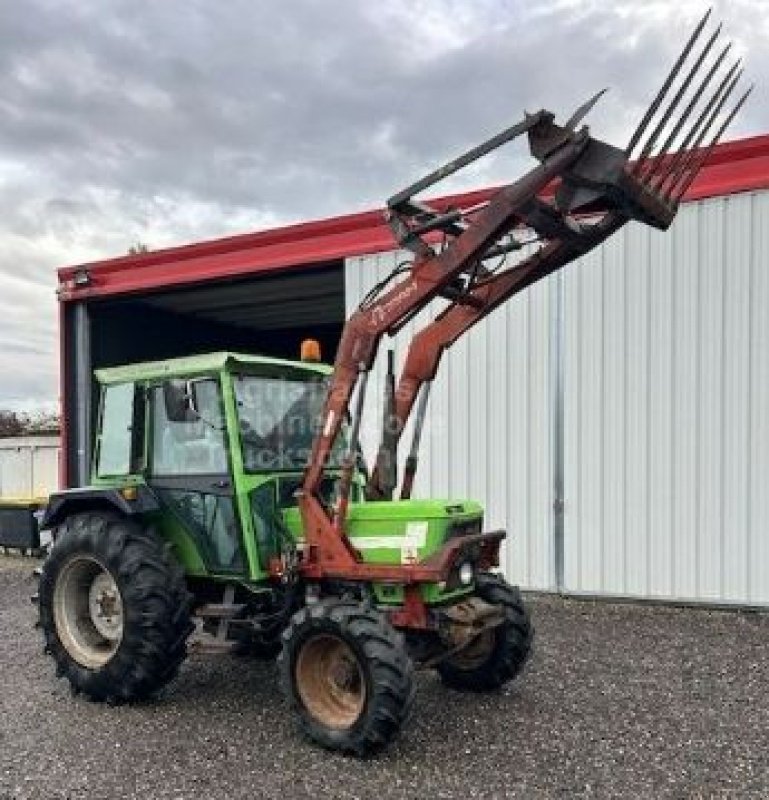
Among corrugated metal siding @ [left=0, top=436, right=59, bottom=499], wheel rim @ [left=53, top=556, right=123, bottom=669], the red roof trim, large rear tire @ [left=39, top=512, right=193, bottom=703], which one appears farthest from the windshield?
corrugated metal siding @ [left=0, top=436, right=59, bottom=499]

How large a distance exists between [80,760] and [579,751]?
2.58 metres

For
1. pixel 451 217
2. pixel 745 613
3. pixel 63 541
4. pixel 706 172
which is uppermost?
pixel 706 172

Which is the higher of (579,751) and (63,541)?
(63,541)

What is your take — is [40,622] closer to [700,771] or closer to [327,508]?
[327,508]

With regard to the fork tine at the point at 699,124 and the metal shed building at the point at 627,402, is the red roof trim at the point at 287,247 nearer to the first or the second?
the metal shed building at the point at 627,402

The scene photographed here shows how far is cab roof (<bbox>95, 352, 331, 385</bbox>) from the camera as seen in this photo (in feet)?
17.3

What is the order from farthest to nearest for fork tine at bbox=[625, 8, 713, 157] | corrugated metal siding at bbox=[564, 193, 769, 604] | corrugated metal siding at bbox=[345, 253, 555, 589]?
corrugated metal siding at bbox=[345, 253, 555, 589]
corrugated metal siding at bbox=[564, 193, 769, 604]
fork tine at bbox=[625, 8, 713, 157]

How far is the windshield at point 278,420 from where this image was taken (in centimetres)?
529

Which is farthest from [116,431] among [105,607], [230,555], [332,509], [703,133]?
[703,133]

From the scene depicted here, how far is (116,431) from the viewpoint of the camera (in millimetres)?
5816

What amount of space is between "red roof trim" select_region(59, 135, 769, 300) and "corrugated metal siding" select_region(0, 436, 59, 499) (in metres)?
4.79

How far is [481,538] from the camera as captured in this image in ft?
16.3

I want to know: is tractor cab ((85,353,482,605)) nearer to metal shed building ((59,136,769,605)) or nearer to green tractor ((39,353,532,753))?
green tractor ((39,353,532,753))

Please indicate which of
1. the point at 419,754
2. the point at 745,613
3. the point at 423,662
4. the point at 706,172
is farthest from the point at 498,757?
the point at 706,172
